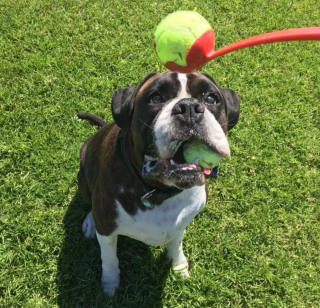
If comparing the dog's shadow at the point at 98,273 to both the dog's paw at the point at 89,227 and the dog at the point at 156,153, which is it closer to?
the dog's paw at the point at 89,227

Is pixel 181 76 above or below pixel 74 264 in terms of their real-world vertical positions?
above

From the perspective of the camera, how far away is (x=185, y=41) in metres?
1.89

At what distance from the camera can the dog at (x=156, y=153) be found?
205 cm

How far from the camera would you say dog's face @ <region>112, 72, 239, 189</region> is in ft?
6.67

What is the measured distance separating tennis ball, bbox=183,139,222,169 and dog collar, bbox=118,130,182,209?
333 mm

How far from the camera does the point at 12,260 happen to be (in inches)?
131

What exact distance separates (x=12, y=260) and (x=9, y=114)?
1.65 m

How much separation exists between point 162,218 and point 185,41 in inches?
46.4

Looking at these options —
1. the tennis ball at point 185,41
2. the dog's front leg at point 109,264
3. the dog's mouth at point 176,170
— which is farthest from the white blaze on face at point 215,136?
the dog's front leg at point 109,264

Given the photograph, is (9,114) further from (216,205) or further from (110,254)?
(216,205)

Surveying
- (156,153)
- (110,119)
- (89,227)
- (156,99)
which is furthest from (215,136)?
(110,119)

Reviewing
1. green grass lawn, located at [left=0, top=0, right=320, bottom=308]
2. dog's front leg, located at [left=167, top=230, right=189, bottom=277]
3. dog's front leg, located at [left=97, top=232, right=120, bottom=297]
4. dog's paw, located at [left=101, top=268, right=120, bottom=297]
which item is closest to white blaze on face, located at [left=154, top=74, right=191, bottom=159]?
dog's front leg, located at [left=97, top=232, right=120, bottom=297]

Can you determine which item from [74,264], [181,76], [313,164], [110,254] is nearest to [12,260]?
[74,264]

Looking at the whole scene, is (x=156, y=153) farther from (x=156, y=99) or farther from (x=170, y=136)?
(x=156, y=99)
